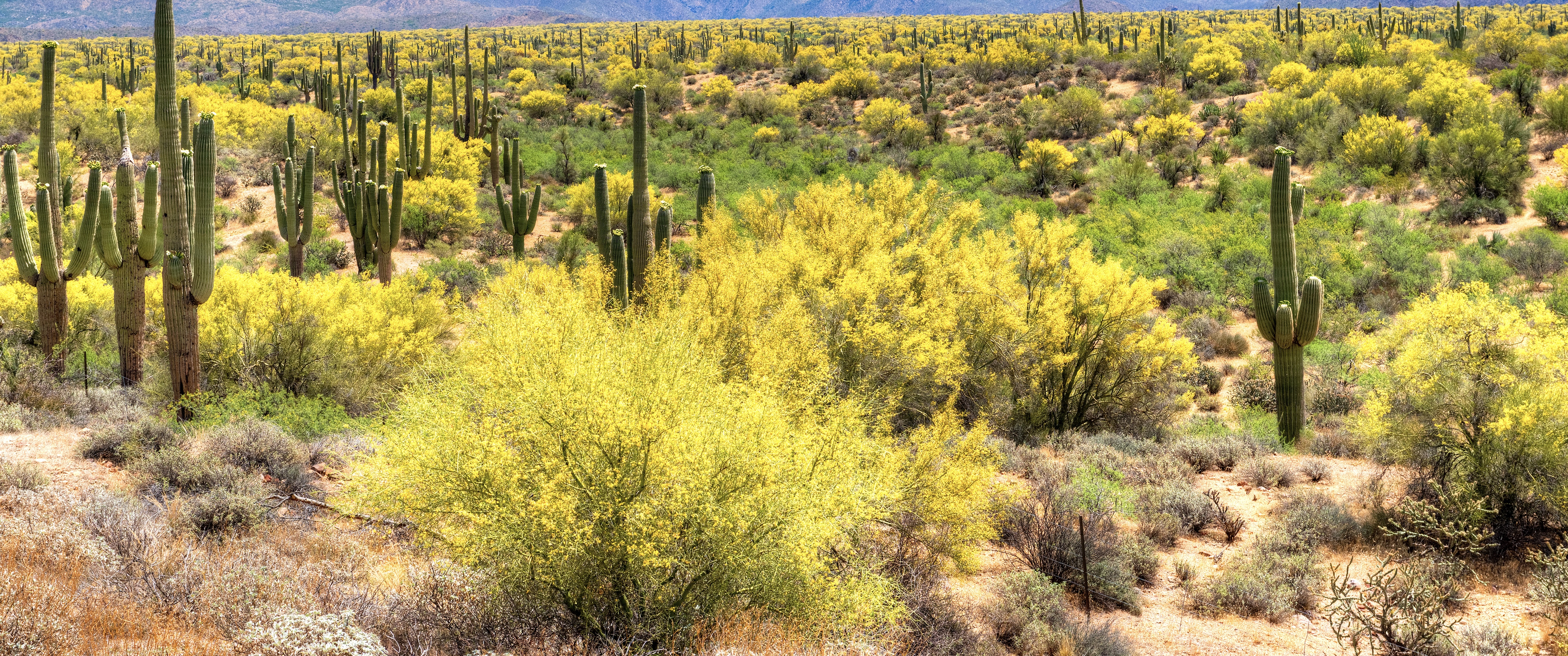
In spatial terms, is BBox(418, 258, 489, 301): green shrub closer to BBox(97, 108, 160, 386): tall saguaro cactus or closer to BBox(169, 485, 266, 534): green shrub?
BBox(97, 108, 160, 386): tall saguaro cactus

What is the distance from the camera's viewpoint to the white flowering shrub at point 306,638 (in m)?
5.72

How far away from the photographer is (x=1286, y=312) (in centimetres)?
1444

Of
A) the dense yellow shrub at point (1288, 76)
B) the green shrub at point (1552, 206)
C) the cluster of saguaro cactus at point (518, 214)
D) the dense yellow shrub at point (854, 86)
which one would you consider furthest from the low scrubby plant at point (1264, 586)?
the dense yellow shrub at point (854, 86)

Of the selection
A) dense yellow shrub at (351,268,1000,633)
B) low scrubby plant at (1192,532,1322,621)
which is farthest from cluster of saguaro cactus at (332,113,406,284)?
low scrubby plant at (1192,532,1322,621)

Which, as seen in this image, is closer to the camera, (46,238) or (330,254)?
(46,238)

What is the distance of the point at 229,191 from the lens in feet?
91.7

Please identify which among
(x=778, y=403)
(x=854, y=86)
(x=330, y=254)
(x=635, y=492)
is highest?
(x=854, y=86)

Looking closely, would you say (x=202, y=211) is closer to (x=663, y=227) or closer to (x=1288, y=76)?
(x=663, y=227)

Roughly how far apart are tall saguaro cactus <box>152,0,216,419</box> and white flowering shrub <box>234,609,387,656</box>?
Answer: 22.3 ft

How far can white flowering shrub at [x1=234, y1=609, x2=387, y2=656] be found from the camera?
572 centimetres

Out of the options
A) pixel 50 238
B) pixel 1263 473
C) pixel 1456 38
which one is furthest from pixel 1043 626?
pixel 1456 38

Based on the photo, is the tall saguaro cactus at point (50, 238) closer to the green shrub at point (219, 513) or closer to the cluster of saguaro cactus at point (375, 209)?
the cluster of saguaro cactus at point (375, 209)

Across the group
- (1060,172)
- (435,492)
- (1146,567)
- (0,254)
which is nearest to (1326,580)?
(1146,567)

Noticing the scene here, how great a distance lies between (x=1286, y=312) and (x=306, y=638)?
13985 mm
